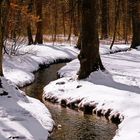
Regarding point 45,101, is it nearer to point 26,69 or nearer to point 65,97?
point 65,97

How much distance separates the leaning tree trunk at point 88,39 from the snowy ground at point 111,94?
0.38m

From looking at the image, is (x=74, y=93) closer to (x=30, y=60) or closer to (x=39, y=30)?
(x=30, y=60)

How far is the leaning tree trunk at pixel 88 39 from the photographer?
1897 cm

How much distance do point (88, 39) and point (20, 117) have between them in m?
7.37

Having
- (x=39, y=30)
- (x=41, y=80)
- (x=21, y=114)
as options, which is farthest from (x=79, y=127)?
(x=39, y=30)

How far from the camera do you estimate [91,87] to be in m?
17.5

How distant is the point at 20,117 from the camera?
12586 mm

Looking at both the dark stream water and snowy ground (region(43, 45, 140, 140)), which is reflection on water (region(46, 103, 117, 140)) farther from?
snowy ground (region(43, 45, 140, 140))

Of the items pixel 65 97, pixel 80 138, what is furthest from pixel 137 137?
pixel 65 97

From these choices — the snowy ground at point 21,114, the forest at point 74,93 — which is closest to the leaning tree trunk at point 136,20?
the forest at point 74,93

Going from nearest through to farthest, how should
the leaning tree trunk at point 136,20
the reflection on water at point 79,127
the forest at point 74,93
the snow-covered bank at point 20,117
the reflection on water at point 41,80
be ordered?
the snow-covered bank at point 20,117 → the forest at point 74,93 → the reflection on water at point 79,127 → the reflection on water at point 41,80 → the leaning tree trunk at point 136,20

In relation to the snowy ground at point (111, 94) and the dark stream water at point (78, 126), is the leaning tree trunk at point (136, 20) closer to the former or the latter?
the snowy ground at point (111, 94)

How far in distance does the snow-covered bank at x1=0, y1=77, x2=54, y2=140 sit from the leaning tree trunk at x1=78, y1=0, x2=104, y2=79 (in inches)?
168

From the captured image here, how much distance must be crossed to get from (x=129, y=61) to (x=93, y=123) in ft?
39.8
